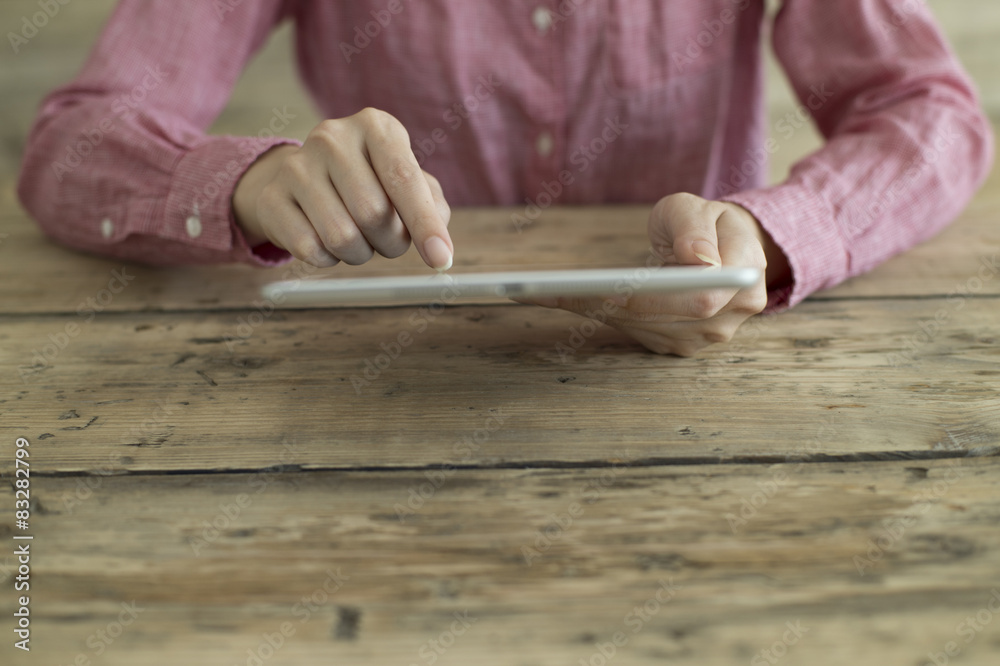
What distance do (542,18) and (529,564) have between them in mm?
772

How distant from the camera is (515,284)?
1.44 feet

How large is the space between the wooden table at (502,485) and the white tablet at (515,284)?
12 centimetres

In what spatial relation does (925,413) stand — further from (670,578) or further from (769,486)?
(670,578)

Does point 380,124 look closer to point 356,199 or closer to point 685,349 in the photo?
point 356,199

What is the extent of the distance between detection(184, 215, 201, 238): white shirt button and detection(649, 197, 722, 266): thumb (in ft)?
1.48

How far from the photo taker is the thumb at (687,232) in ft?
1.84

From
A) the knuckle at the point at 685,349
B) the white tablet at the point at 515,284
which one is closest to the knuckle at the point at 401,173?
the white tablet at the point at 515,284

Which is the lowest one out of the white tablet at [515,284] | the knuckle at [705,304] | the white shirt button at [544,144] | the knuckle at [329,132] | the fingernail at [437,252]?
the white shirt button at [544,144]

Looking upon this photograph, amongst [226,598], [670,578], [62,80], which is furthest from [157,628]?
[62,80]

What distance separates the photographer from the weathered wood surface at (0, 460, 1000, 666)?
0.38 m

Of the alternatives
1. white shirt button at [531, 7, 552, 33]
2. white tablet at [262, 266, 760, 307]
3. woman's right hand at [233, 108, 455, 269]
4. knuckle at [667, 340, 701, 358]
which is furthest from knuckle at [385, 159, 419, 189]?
white shirt button at [531, 7, 552, 33]

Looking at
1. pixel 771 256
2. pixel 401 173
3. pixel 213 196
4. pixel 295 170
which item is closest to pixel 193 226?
pixel 213 196

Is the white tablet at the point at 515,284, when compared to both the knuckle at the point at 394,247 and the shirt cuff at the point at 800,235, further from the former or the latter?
the shirt cuff at the point at 800,235

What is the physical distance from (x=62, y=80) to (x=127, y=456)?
1.65 meters
